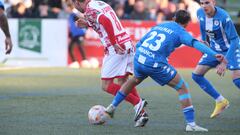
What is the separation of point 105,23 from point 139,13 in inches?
577

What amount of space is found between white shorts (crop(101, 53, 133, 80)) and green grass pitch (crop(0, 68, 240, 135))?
0.66 metres

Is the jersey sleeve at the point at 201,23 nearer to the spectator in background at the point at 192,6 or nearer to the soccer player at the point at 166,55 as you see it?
the soccer player at the point at 166,55

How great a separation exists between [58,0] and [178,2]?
4101mm

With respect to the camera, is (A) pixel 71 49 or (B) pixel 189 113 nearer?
(B) pixel 189 113

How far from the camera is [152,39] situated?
10.7m

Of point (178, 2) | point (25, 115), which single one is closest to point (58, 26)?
point (178, 2)

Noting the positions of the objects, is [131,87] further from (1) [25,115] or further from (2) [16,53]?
(2) [16,53]

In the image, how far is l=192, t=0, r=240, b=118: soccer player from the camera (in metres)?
12.1

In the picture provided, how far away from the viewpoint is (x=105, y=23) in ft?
37.7

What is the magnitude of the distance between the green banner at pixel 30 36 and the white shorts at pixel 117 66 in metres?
12.7

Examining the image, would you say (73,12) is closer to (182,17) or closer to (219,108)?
(219,108)

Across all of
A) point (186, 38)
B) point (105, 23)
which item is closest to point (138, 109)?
point (105, 23)

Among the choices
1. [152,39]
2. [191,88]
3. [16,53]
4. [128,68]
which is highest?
[152,39]

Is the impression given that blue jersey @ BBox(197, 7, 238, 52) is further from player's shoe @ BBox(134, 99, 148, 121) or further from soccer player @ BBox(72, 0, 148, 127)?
player's shoe @ BBox(134, 99, 148, 121)
